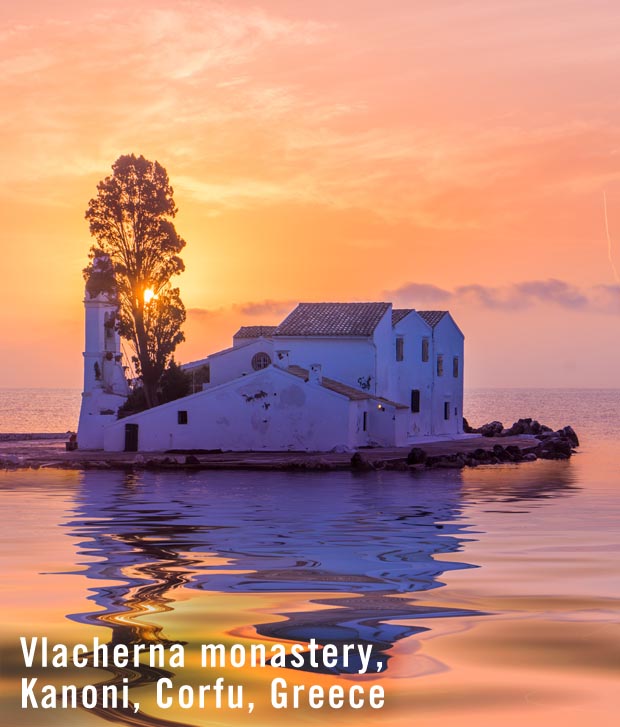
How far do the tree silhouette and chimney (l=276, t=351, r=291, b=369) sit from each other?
4.88 metres

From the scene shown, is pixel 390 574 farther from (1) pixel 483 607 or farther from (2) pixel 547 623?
(2) pixel 547 623

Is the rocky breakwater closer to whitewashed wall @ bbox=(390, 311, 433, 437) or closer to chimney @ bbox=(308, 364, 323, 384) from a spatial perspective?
whitewashed wall @ bbox=(390, 311, 433, 437)

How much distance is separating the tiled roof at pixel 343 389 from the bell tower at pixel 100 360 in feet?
27.9

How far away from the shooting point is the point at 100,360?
6231cm

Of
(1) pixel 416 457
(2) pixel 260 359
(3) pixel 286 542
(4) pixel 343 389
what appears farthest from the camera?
(2) pixel 260 359

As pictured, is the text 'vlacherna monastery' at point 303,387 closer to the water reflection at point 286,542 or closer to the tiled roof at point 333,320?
the tiled roof at point 333,320

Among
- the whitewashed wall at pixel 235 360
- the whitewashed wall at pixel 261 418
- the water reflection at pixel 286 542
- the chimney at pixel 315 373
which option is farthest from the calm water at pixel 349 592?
the whitewashed wall at pixel 235 360

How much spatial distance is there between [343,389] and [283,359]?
185 inches

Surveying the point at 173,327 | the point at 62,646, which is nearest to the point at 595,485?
the point at 173,327

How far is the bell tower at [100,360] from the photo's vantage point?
6144cm

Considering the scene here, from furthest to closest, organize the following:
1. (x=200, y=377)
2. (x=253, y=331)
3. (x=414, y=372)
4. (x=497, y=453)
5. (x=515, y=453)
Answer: (x=253, y=331)
(x=414, y=372)
(x=200, y=377)
(x=515, y=453)
(x=497, y=453)

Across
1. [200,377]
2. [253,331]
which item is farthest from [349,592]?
[253,331]

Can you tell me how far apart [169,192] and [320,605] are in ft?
159

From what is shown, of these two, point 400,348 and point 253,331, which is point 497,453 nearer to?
point 400,348
